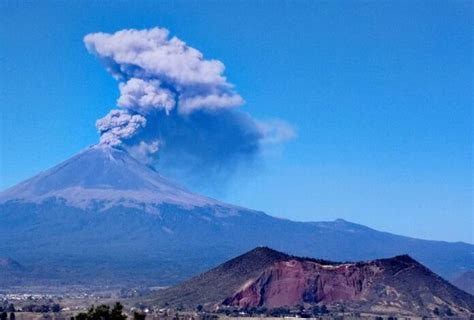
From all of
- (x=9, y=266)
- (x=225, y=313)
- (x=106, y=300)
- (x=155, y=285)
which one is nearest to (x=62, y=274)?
(x=9, y=266)

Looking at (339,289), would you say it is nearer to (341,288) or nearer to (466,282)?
(341,288)

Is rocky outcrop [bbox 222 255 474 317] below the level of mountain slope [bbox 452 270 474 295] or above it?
below

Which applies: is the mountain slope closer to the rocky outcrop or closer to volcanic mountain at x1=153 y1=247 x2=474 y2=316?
volcanic mountain at x1=153 y1=247 x2=474 y2=316

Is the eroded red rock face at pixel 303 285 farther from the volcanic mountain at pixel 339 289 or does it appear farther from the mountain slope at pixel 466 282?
the mountain slope at pixel 466 282

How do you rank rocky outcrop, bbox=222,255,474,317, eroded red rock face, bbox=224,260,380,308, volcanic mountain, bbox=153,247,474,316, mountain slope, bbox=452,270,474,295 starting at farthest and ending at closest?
mountain slope, bbox=452,270,474,295
eroded red rock face, bbox=224,260,380,308
rocky outcrop, bbox=222,255,474,317
volcanic mountain, bbox=153,247,474,316

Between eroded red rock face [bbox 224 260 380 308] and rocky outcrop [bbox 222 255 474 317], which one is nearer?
rocky outcrop [bbox 222 255 474 317]

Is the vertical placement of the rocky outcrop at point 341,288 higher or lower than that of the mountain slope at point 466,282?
lower

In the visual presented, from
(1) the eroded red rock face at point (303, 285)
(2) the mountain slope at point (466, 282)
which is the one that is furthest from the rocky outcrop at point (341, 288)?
(2) the mountain slope at point (466, 282)

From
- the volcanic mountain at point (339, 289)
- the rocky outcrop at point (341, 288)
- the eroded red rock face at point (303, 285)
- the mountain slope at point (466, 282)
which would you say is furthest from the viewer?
the mountain slope at point (466, 282)

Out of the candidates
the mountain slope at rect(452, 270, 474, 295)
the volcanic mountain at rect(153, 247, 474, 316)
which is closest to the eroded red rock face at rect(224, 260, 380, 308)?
the volcanic mountain at rect(153, 247, 474, 316)
